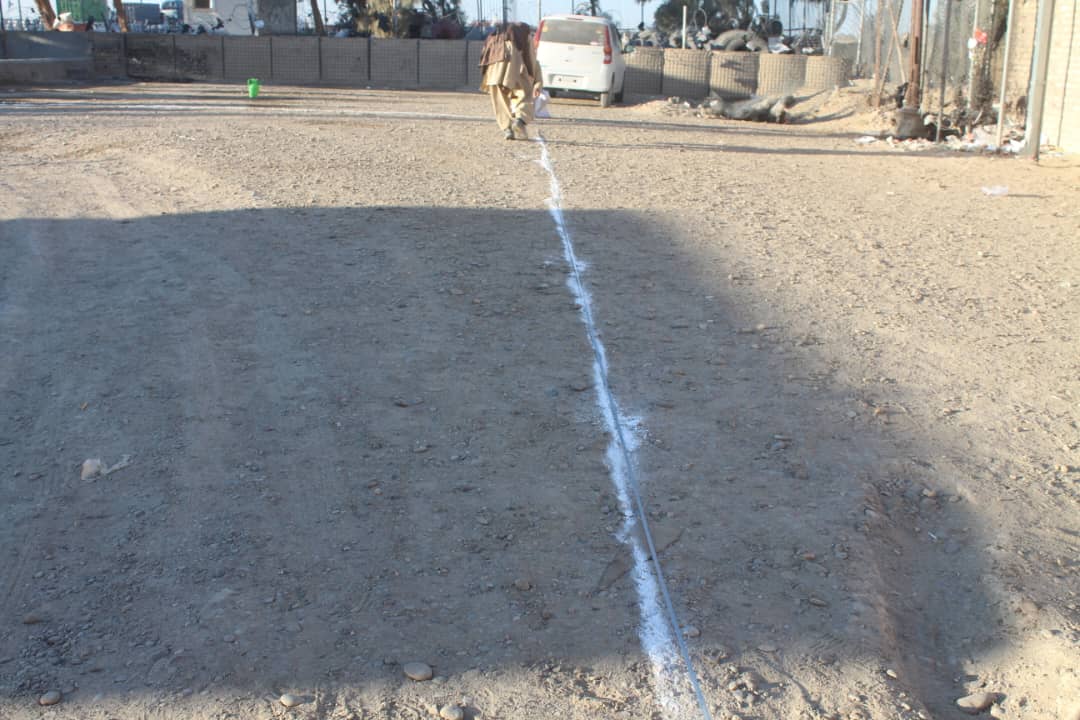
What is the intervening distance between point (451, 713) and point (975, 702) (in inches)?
61.2

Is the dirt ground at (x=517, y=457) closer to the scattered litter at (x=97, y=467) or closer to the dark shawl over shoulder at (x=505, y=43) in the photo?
the scattered litter at (x=97, y=467)

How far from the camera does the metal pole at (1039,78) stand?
43.4 ft

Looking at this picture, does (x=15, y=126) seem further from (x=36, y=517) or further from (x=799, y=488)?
(x=799, y=488)

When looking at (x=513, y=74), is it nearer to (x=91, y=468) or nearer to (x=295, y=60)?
(x=91, y=468)

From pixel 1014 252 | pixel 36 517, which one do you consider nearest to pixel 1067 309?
pixel 1014 252

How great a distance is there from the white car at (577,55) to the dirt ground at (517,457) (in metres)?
13.3

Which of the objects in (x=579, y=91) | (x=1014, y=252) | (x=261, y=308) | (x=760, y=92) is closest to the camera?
(x=261, y=308)

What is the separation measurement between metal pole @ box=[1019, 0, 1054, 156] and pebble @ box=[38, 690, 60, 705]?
13086 millimetres

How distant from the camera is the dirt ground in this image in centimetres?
335

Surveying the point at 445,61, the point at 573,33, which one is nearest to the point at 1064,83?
the point at 573,33

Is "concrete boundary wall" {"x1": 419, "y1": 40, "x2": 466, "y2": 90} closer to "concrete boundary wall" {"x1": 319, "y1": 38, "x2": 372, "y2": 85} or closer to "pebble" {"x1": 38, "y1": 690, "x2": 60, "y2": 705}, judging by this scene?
"concrete boundary wall" {"x1": 319, "y1": 38, "x2": 372, "y2": 85}

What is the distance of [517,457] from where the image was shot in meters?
4.68

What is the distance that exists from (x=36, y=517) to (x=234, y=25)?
3794cm

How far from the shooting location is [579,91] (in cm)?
2233
